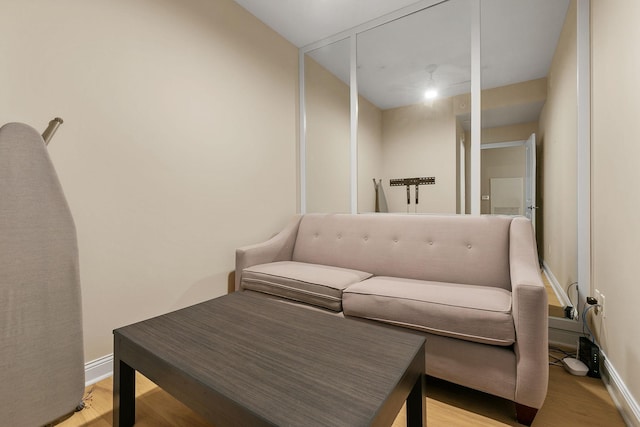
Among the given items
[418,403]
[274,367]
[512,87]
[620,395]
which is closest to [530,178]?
[512,87]

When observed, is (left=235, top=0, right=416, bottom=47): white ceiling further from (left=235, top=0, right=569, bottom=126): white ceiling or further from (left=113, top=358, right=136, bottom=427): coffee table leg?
(left=113, top=358, right=136, bottom=427): coffee table leg

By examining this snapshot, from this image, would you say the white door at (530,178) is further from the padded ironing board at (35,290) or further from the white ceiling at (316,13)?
the padded ironing board at (35,290)

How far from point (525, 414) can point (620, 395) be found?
51 cm

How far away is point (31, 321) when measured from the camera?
103 centimetres

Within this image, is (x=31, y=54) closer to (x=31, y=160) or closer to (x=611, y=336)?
(x=31, y=160)

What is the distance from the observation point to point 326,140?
3070 millimetres

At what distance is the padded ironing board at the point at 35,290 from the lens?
0.99 m

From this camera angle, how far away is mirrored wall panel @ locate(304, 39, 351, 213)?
2.92 meters

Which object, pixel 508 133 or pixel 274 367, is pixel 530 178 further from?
pixel 274 367

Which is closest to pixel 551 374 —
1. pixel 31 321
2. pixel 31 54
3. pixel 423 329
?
pixel 423 329

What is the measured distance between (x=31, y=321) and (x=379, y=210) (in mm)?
2385

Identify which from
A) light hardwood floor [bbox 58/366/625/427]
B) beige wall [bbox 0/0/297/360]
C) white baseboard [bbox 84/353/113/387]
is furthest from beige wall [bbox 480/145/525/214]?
white baseboard [bbox 84/353/113/387]

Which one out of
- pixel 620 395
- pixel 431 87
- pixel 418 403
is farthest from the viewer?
pixel 431 87

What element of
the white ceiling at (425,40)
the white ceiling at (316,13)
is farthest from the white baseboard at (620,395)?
the white ceiling at (316,13)
